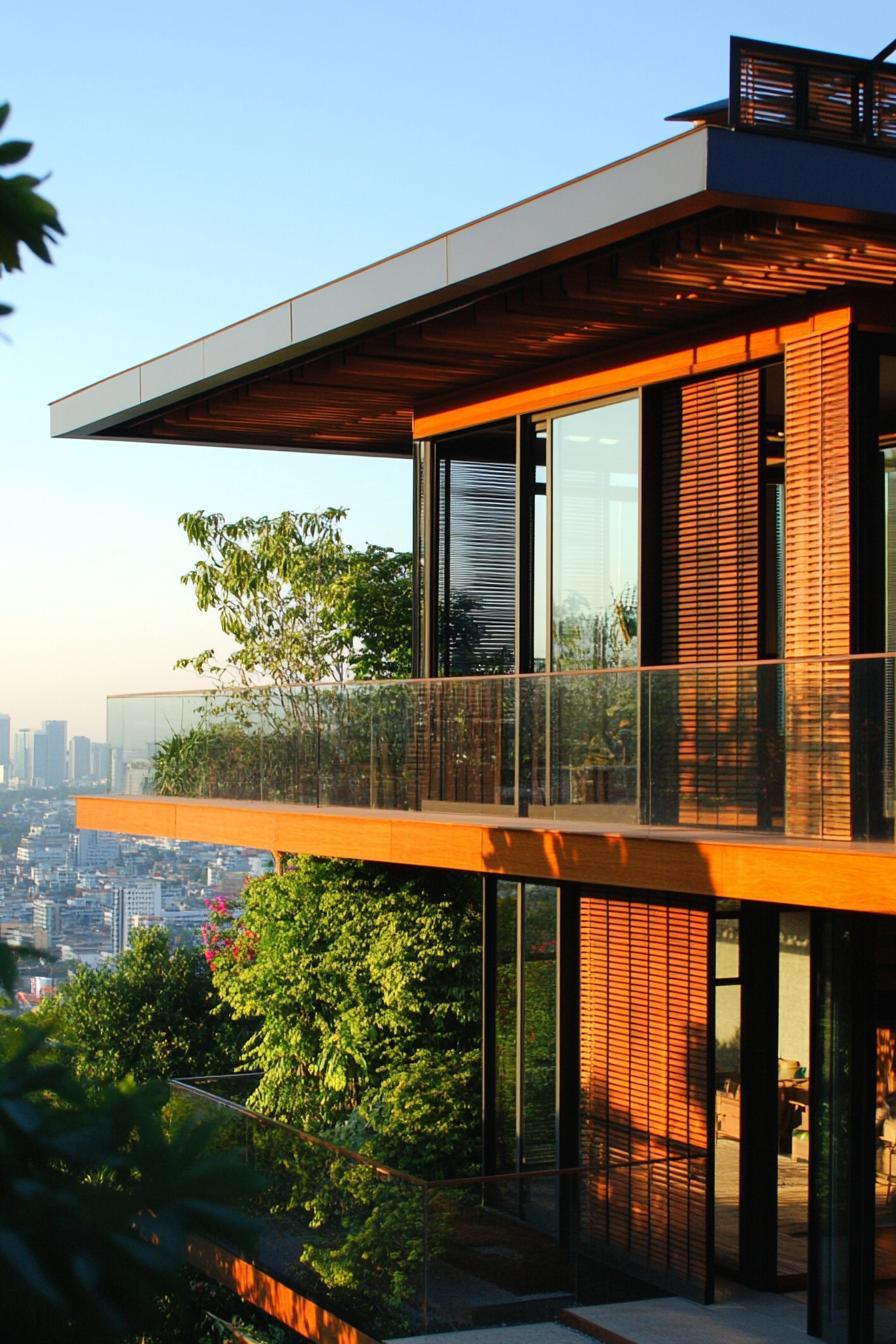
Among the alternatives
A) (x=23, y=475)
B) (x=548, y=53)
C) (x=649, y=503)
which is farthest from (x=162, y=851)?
(x=649, y=503)

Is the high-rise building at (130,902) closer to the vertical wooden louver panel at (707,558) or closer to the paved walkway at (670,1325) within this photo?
the vertical wooden louver panel at (707,558)

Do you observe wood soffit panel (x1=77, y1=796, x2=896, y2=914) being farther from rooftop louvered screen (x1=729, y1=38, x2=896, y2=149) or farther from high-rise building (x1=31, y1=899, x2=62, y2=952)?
high-rise building (x1=31, y1=899, x2=62, y2=952)

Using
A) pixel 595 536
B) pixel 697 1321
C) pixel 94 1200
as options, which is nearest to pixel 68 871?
pixel 595 536

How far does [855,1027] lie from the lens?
1082 cm

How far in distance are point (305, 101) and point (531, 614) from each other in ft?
22.6

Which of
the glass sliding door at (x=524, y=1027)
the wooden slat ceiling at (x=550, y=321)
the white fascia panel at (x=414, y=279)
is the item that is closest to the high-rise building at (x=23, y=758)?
the wooden slat ceiling at (x=550, y=321)

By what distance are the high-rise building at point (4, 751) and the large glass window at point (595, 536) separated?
34.0m

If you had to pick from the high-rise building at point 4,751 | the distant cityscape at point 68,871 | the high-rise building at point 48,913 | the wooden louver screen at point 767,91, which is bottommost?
the high-rise building at point 48,913

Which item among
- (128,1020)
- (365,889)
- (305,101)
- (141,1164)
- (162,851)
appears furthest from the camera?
(162,851)

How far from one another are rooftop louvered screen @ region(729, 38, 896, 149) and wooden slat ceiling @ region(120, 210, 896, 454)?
0.58 metres

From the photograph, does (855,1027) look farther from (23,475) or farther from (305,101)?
(23,475)

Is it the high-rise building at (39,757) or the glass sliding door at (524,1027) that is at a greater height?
the high-rise building at (39,757)

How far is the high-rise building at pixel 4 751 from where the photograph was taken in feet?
154

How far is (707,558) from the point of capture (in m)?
12.5
